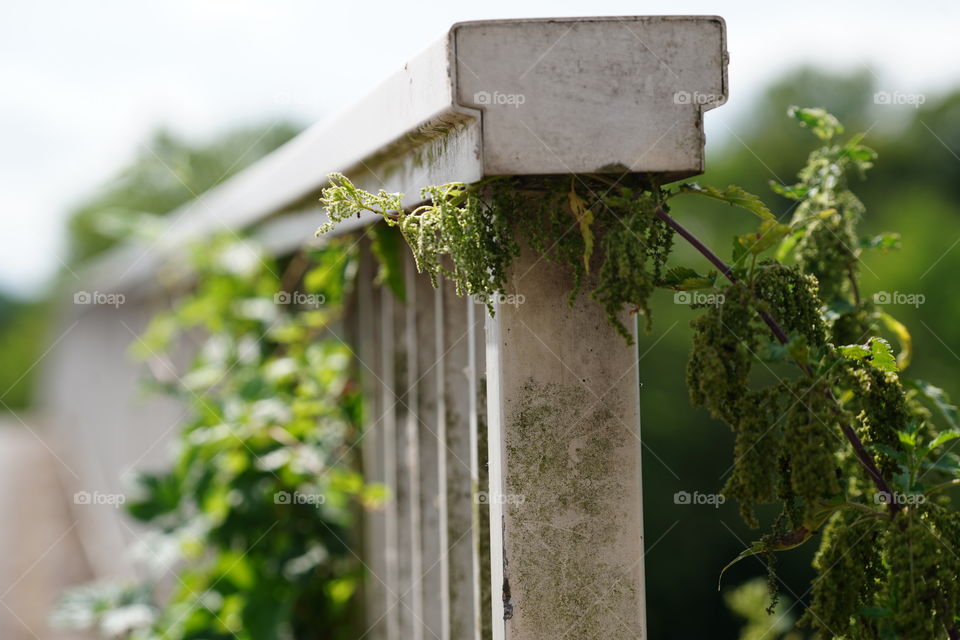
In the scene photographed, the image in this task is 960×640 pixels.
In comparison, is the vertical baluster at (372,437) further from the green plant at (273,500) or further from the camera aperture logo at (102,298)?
the camera aperture logo at (102,298)

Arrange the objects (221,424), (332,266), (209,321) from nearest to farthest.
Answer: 1. (332,266)
2. (221,424)
3. (209,321)

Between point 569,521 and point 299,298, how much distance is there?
1.95 meters

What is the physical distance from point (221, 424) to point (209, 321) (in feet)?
2.62

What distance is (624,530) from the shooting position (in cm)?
140

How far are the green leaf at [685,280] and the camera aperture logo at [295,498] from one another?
190 centimetres

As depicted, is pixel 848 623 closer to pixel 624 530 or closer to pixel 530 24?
pixel 624 530

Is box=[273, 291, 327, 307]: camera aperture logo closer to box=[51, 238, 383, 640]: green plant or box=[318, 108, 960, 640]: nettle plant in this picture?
box=[51, 238, 383, 640]: green plant

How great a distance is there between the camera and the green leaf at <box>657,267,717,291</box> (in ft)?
4.16

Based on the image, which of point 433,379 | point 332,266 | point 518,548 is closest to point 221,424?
point 332,266

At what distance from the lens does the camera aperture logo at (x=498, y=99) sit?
1.25 meters

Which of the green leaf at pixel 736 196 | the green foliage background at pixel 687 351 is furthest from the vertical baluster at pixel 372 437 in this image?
the green leaf at pixel 736 196

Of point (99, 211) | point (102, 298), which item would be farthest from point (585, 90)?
point (99, 211)

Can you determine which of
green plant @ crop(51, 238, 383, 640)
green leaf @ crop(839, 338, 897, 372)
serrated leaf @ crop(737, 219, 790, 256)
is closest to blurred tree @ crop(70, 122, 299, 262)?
green plant @ crop(51, 238, 383, 640)

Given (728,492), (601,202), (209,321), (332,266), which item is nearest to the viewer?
(728,492)
